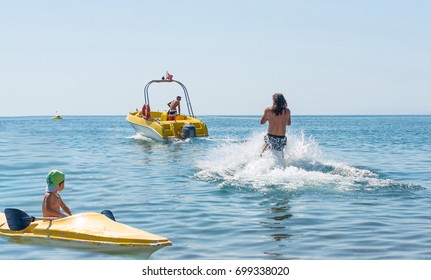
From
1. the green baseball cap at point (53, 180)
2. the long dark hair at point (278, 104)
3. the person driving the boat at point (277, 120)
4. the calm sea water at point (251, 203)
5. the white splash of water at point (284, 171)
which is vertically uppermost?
the long dark hair at point (278, 104)

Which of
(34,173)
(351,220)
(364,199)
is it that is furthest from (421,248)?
(34,173)

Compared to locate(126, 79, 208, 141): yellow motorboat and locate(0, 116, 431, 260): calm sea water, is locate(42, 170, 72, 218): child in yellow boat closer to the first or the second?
locate(0, 116, 431, 260): calm sea water

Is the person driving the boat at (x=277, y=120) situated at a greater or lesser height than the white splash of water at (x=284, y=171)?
greater

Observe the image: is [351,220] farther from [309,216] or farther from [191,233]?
[191,233]

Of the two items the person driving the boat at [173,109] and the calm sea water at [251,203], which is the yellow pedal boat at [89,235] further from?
the person driving the boat at [173,109]

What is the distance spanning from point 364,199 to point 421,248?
151 inches

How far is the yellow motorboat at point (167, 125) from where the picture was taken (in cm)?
2864

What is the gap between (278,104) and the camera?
1452 centimetres

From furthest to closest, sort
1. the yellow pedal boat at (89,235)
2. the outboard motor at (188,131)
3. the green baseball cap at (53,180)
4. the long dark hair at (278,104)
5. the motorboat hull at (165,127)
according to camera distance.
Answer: the motorboat hull at (165,127) < the outboard motor at (188,131) < the long dark hair at (278,104) < the green baseball cap at (53,180) < the yellow pedal boat at (89,235)

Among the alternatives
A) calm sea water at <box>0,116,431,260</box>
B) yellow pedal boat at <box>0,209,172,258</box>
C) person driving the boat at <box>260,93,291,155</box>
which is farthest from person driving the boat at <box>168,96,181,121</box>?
yellow pedal boat at <box>0,209,172,258</box>

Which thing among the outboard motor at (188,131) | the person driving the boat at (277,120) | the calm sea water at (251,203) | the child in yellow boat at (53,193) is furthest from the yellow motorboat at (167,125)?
the child in yellow boat at (53,193)

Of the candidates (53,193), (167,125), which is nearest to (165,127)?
(167,125)

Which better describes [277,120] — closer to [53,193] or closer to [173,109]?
[53,193]

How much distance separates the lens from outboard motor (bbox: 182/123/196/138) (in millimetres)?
28344
